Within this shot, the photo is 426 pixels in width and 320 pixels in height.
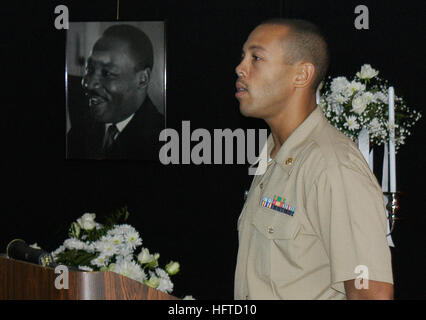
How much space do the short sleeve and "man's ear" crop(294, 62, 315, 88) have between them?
40 centimetres

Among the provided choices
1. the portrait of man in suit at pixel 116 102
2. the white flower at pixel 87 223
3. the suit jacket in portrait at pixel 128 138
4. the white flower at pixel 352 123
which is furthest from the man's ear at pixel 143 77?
the white flower at pixel 87 223

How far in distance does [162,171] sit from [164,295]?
10.2 ft

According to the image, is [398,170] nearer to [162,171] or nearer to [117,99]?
[162,171]

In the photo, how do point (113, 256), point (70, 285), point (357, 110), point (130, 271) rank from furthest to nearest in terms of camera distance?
point (357, 110) → point (113, 256) → point (130, 271) → point (70, 285)

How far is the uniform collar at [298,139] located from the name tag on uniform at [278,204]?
0.09 metres

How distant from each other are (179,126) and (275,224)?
9.08 feet

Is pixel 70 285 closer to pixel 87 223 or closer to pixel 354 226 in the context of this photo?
pixel 354 226

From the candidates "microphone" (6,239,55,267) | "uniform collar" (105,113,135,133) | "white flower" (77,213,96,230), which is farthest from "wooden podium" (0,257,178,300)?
"uniform collar" (105,113,135,133)

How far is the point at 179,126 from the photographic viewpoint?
4.20 metres

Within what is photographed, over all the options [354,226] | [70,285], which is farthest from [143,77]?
[70,285]

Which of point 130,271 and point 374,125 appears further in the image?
point 374,125

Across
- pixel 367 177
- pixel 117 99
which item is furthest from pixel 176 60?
pixel 367 177

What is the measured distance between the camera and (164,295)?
3.76 ft

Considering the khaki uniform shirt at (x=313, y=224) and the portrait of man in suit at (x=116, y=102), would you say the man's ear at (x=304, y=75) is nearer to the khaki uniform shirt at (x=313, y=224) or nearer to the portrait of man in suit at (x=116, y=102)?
the khaki uniform shirt at (x=313, y=224)
